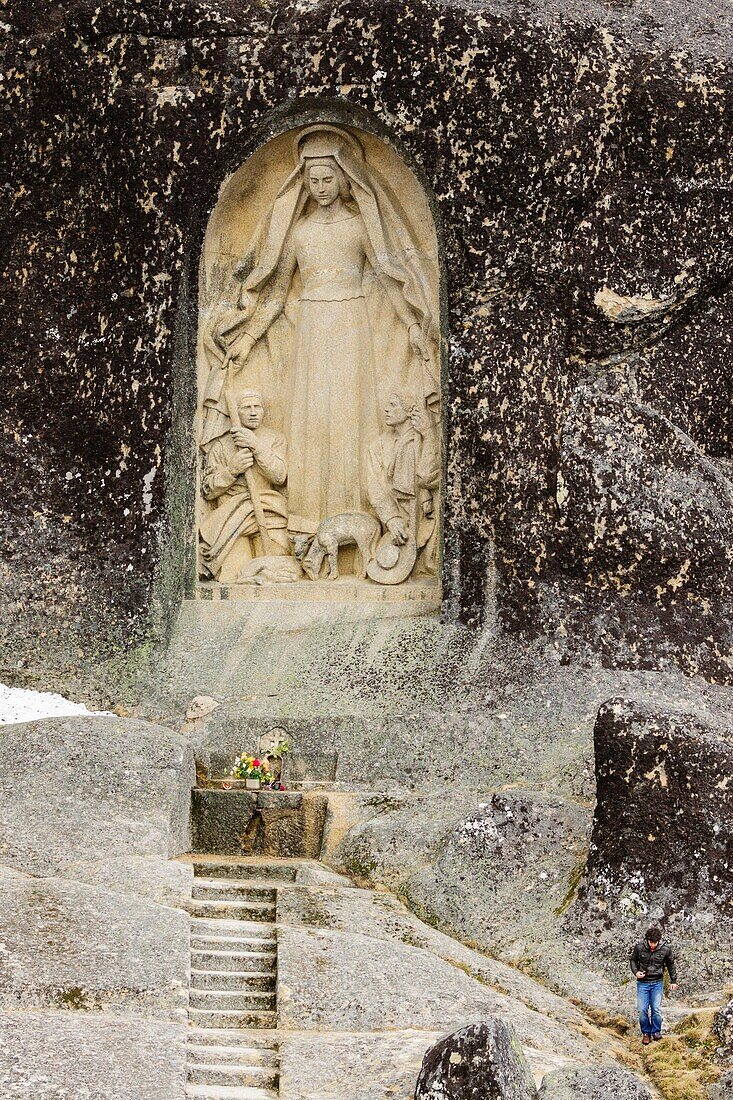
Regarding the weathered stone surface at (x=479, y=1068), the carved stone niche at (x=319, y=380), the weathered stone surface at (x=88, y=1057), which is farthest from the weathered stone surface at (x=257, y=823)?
the weathered stone surface at (x=479, y=1068)

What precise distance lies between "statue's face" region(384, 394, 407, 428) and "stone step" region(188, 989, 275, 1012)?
20.5 feet

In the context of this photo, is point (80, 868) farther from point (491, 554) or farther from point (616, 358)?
point (616, 358)

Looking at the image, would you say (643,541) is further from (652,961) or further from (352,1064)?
(352,1064)

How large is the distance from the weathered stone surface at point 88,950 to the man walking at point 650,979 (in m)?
2.72

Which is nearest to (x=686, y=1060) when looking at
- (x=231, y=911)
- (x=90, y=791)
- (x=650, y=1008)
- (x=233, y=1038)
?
(x=650, y=1008)

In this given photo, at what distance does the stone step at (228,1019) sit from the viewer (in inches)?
469

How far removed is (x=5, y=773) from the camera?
14.4 metres

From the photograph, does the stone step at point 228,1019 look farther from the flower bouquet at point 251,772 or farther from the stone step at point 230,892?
the flower bouquet at point 251,772

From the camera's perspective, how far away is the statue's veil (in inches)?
669

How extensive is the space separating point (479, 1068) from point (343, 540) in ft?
24.7

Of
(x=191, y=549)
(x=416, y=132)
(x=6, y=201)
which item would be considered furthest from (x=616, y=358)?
(x=6, y=201)

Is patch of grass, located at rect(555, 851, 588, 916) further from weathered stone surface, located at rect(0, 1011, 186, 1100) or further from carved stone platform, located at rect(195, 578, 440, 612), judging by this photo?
carved stone platform, located at rect(195, 578, 440, 612)

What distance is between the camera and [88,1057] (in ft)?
35.9

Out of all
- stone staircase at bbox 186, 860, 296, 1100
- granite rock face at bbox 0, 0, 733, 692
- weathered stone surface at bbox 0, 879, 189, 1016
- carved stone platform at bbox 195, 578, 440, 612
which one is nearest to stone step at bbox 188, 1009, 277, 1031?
stone staircase at bbox 186, 860, 296, 1100
